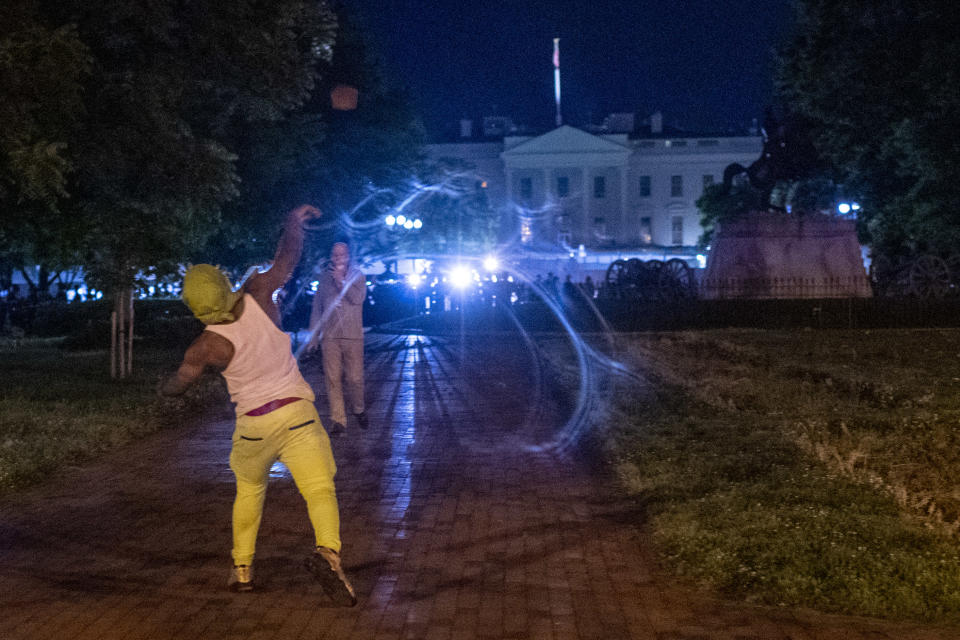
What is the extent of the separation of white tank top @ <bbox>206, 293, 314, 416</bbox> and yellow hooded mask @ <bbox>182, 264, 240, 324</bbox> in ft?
0.30

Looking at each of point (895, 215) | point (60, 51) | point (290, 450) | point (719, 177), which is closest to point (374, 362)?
point (60, 51)

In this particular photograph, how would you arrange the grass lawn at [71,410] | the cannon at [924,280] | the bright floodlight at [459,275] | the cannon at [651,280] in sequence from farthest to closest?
the bright floodlight at [459,275] < the cannon at [651,280] < the cannon at [924,280] < the grass lawn at [71,410]

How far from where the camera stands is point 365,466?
9414 millimetres

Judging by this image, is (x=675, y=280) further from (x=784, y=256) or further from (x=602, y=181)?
(x=602, y=181)

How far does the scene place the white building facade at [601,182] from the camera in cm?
9231

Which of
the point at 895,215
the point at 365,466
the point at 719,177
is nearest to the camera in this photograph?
the point at 365,466

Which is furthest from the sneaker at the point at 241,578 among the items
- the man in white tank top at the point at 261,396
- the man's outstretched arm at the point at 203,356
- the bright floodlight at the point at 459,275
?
the bright floodlight at the point at 459,275

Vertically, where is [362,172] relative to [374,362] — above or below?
above

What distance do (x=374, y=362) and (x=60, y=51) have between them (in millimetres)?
10223

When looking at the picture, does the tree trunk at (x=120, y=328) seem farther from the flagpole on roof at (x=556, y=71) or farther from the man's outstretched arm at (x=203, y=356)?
the flagpole on roof at (x=556, y=71)

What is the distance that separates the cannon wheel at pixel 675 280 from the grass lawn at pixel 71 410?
14590 mm

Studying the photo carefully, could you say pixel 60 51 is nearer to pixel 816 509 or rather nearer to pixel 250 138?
pixel 250 138

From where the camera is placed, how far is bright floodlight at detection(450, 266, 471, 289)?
181 ft

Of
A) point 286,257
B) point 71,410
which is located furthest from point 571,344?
point 286,257
